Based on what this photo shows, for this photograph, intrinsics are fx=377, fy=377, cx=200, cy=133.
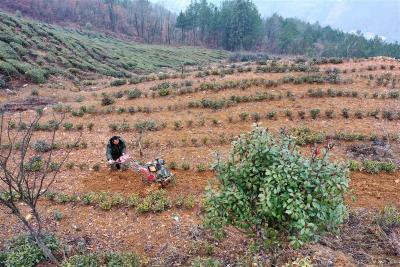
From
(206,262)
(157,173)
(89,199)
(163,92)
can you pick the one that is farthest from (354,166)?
(163,92)

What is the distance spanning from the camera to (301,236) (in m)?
5.86

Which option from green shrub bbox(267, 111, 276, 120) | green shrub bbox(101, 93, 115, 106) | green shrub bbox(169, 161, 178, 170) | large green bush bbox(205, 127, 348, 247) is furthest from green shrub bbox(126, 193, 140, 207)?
green shrub bbox(101, 93, 115, 106)

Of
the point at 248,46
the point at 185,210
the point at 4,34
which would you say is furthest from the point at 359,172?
the point at 248,46

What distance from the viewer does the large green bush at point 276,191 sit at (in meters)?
5.66

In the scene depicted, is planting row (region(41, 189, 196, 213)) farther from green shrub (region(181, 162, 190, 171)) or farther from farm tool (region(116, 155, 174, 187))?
green shrub (region(181, 162, 190, 171))

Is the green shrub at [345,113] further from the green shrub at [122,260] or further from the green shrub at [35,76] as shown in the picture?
the green shrub at [35,76]

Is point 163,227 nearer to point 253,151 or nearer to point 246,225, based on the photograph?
point 246,225

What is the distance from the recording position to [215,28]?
9619cm

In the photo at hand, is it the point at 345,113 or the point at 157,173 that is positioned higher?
the point at 345,113

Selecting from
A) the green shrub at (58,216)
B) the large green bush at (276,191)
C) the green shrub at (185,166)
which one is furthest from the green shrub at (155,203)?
the large green bush at (276,191)

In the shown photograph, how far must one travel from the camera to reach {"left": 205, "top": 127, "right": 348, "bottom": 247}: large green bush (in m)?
5.66

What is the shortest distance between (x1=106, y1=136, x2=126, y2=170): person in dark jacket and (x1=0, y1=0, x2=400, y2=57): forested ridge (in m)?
75.2

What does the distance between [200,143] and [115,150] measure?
13.3 ft

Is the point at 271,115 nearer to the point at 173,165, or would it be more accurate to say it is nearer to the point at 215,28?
the point at 173,165
